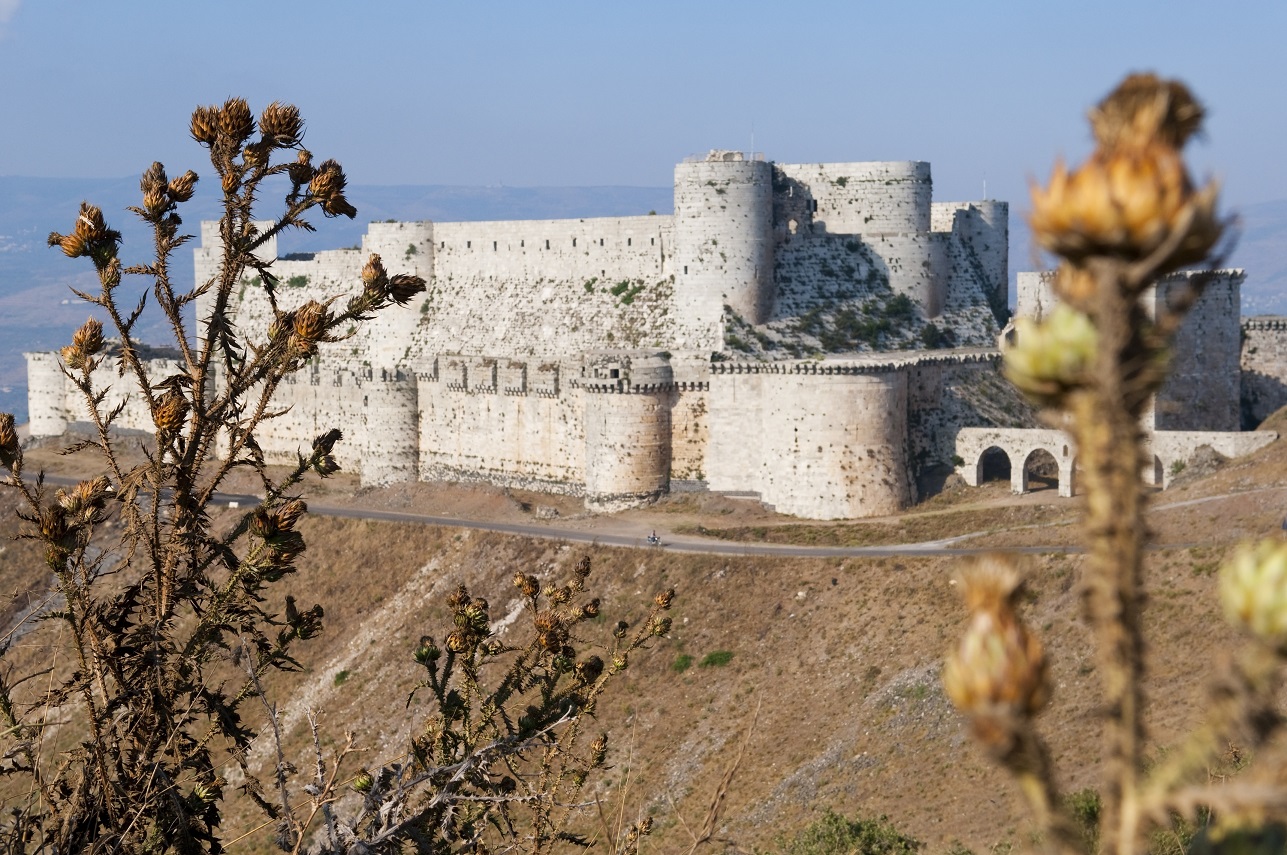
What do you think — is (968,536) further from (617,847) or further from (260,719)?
(617,847)

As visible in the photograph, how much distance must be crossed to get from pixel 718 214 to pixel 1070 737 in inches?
988

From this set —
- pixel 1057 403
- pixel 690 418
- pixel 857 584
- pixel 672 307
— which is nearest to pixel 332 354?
pixel 672 307

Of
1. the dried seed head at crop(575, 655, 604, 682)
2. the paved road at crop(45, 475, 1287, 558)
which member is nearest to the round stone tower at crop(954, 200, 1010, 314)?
the paved road at crop(45, 475, 1287, 558)

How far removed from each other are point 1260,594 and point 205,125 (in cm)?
520

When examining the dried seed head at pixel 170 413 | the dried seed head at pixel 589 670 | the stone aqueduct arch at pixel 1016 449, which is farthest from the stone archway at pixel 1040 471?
the dried seed head at pixel 170 413

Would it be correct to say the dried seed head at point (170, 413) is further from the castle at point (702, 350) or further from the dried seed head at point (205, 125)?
the castle at point (702, 350)

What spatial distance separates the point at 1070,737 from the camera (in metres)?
21.8

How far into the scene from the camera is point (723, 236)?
44500mm

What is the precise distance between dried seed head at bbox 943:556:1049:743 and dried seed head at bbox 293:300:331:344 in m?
3.99

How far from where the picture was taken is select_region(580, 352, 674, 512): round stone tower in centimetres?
4109

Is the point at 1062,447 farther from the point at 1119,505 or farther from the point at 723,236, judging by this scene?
the point at 1119,505

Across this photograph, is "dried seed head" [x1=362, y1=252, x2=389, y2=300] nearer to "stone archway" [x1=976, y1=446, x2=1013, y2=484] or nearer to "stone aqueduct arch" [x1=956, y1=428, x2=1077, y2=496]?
"stone aqueduct arch" [x1=956, y1=428, x2=1077, y2=496]

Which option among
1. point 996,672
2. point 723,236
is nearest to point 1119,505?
point 996,672

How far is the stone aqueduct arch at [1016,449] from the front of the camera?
3809 centimetres
